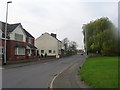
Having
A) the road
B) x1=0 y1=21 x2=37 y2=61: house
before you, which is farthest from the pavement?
x1=0 y1=21 x2=37 y2=61: house

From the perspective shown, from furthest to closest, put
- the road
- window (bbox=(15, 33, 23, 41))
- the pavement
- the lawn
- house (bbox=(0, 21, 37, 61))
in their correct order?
window (bbox=(15, 33, 23, 41)), house (bbox=(0, 21, 37, 61)), the road, the pavement, the lawn

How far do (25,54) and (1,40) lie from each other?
1052cm

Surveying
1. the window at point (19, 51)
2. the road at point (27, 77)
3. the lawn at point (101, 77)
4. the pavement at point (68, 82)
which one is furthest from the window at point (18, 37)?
the pavement at point (68, 82)

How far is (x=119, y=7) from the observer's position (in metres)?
9.80

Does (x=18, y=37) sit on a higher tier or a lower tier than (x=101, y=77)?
higher

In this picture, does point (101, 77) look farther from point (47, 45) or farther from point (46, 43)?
point (46, 43)

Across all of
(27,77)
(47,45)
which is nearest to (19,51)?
(27,77)

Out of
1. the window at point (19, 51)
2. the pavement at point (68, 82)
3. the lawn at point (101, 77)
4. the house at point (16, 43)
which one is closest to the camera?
the lawn at point (101, 77)

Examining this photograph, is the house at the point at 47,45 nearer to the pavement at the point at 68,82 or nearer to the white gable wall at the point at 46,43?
the white gable wall at the point at 46,43

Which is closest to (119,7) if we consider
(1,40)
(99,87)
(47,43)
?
(99,87)

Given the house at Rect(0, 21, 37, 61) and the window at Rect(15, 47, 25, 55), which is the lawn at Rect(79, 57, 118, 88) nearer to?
the house at Rect(0, 21, 37, 61)

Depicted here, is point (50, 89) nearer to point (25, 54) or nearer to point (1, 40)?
point (1, 40)

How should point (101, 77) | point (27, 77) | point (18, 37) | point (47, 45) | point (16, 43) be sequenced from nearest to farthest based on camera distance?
point (101, 77) → point (27, 77) → point (16, 43) → point (18, 37) → point (47, 45)

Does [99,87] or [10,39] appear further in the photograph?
[10,39]
